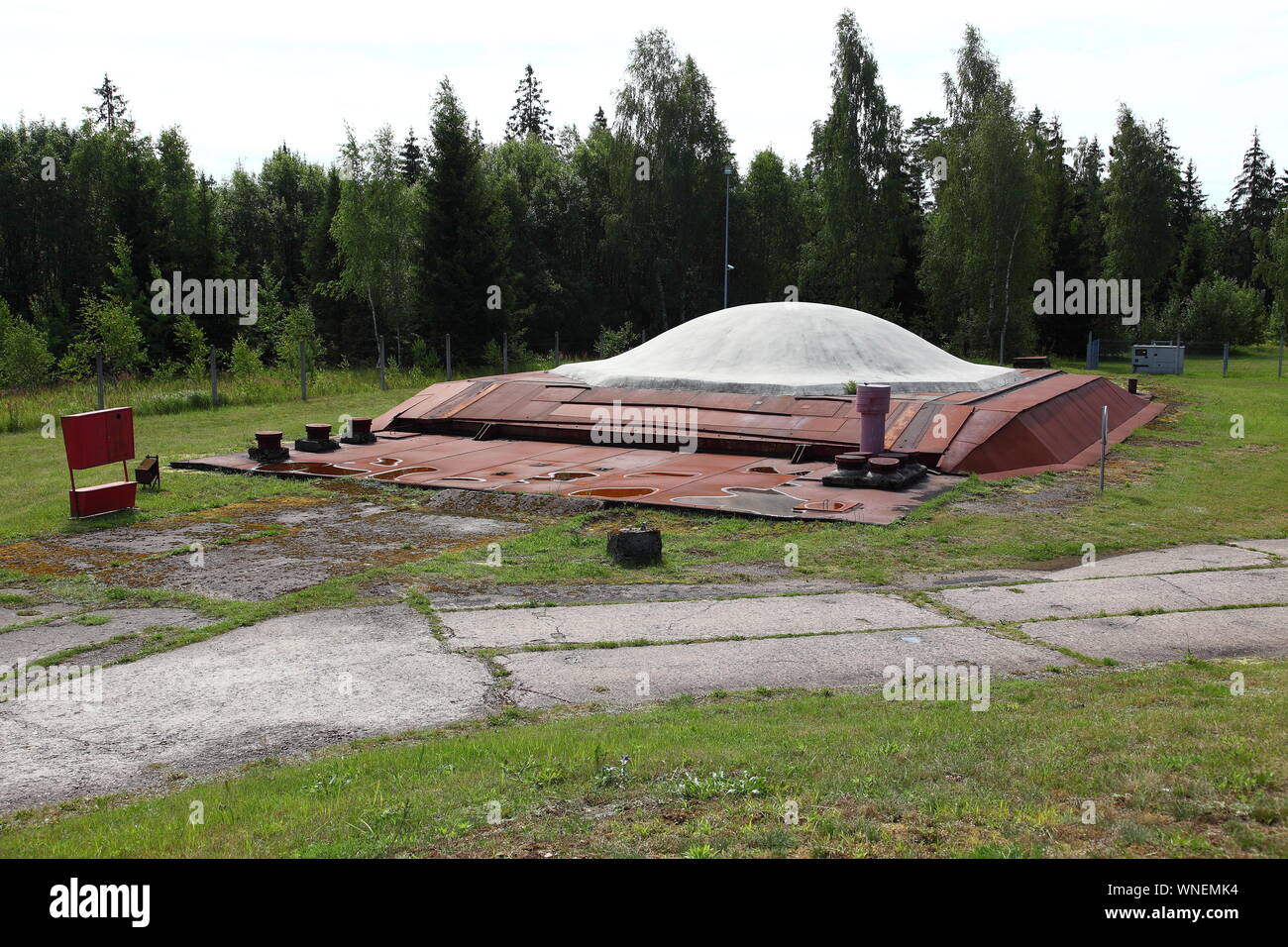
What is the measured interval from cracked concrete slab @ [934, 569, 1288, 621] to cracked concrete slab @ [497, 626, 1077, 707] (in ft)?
3.26

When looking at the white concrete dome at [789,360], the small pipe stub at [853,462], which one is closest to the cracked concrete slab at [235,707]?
the small pipe stub at [853,462]

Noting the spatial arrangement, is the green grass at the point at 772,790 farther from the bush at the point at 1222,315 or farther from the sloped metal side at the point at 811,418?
the bush at the point at 1222,315

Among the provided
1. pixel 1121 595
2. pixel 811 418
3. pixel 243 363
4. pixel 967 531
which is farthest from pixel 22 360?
pixel 1121 595

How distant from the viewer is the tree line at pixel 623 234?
40.5 metres

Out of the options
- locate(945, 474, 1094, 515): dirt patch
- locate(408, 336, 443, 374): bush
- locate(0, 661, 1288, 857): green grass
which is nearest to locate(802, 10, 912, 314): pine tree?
locate(408, 336, 443, 374): bush

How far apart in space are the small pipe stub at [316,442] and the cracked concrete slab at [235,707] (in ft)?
34.7

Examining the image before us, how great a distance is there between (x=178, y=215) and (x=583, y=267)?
20214 mm

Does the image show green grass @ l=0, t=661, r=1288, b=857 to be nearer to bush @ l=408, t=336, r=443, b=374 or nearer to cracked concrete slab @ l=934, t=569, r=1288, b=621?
cracked concrete slab @ l=934, t=569, r=1288, b=621

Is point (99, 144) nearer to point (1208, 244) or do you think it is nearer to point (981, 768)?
point (981, 768)

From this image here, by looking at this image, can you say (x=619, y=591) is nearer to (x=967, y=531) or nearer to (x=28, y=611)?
(x=967, y=531)

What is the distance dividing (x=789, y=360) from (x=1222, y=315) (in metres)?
37.2

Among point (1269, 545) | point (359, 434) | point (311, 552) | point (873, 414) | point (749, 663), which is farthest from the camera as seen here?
point (359, 434)

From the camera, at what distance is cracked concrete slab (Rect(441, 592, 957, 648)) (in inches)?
370

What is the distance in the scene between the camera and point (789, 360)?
76.0 feet
